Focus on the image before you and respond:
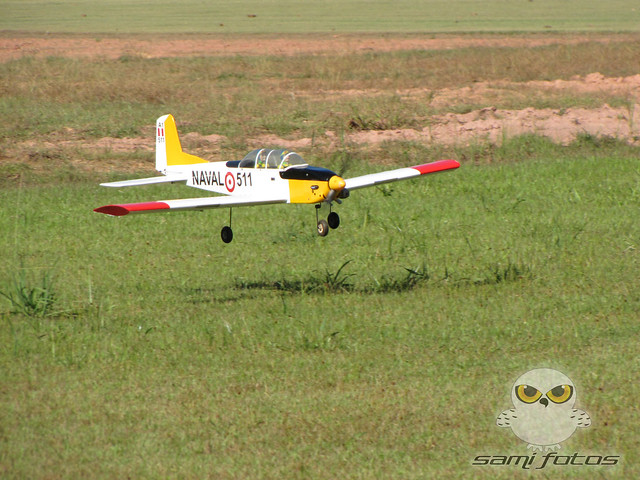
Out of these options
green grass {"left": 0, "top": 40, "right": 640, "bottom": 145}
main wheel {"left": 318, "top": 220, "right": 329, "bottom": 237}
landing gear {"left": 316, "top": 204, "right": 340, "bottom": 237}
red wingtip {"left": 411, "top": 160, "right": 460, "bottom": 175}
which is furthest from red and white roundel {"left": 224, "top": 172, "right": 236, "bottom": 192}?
green grass {"left": 0, "top": 40, "right": 640, "bottom": 145}

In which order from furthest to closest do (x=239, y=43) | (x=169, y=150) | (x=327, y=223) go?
(x=239, y=43) < (x=169, y=150) < (x=327, y=223)

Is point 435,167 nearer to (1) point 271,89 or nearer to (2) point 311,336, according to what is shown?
(2) point 311,336

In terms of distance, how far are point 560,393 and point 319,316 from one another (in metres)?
4.01

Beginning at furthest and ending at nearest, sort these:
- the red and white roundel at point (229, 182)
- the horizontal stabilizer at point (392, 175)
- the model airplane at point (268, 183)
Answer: the red and white roundel at point (229, 182) → the horizontal stabilizer at point (392, 175) → the model airplane at point (268, 183)

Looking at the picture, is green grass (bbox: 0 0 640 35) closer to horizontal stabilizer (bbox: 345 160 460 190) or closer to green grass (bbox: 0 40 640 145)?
green grass (bbox: 0 40 640 145)

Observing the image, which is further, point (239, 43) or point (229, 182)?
point (239, 43)

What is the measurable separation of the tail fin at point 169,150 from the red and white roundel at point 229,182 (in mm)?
1650

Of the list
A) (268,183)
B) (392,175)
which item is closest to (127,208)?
(268,183)

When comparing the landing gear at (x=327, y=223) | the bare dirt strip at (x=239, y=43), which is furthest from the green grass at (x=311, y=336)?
the bare dirt strip at (x=239, y=43)

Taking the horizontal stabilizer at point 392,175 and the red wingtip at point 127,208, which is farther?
the horizontal stabilizer at point 392,175

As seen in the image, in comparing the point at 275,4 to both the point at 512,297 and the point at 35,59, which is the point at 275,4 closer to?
the point at 35,59

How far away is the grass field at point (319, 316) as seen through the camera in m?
9.45

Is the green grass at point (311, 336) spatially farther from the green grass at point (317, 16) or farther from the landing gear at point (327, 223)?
the green grass at point (317, 16)

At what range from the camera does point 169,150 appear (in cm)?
1489
